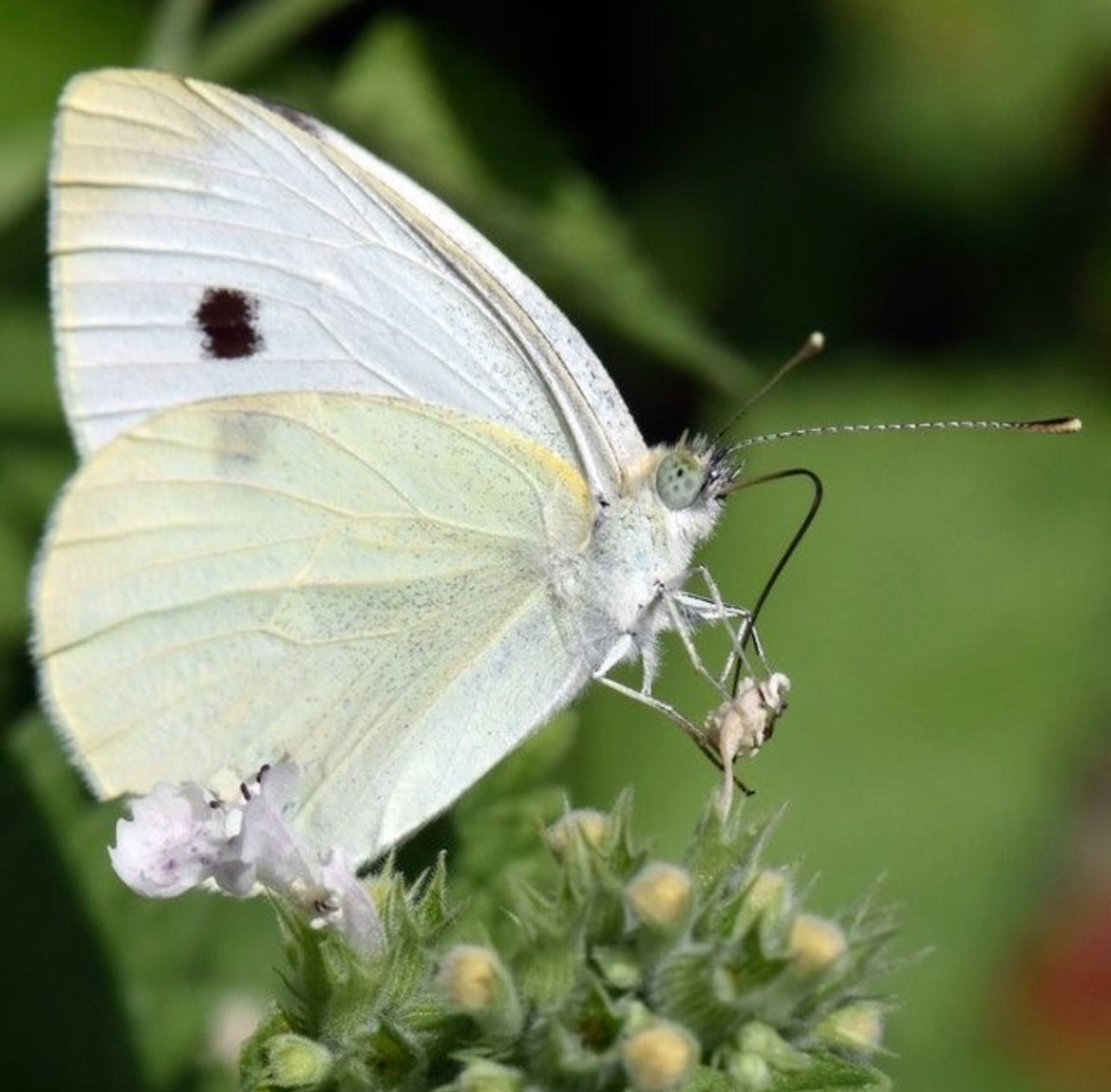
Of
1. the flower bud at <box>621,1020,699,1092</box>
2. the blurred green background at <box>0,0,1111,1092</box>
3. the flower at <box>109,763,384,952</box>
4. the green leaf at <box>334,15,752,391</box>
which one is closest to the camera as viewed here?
the flower bud at <box>621,1020,699,1092</box>

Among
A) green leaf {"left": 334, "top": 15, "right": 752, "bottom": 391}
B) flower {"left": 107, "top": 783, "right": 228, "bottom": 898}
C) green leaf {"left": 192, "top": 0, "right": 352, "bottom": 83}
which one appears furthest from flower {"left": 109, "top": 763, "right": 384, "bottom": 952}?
green leaf {"left": 192, "top": 0, "right": 352, "bottom": 83}

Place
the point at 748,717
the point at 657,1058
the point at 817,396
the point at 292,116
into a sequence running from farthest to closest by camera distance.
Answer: the point at 817,396
the point at 292,116
the point at 748,717
the point at 657,1058

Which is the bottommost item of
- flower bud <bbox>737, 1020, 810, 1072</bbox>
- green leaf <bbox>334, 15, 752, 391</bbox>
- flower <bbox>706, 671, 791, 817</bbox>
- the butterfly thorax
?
flower bud <bbox>737, 1020, 810, 1072</bbox>

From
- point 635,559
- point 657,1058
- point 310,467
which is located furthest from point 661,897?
point 310,467

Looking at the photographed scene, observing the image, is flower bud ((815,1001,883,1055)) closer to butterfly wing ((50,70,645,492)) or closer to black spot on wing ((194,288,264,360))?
butterfly wing ((50,70,645,492))

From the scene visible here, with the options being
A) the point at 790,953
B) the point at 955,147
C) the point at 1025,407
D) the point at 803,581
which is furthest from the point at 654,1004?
the point at 955,147

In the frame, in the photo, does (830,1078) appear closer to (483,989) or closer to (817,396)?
(483,989)
